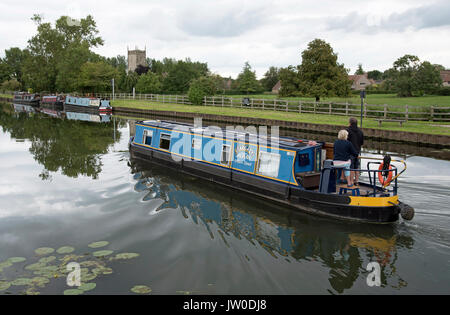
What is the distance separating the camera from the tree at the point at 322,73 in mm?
29656

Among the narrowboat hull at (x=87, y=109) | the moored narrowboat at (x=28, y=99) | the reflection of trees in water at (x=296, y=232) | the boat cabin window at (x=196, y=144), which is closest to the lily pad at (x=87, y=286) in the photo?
the reflection of trees in water at (x=296, y=232)

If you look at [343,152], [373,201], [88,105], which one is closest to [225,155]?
[343,152]

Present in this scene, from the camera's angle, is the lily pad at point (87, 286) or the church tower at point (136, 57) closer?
the lily pad at point (87, 286)

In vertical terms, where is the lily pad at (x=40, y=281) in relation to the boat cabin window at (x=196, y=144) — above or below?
below

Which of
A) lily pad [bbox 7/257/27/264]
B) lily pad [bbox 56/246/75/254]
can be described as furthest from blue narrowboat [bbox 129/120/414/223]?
lily pad [bbox 7/257/27/264]

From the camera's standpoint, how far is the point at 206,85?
44.5 metres

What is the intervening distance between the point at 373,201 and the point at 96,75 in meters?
59.1

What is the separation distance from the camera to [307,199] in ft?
31.9

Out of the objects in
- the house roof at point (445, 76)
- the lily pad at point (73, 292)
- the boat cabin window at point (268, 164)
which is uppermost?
the house roof at point (445, 76)

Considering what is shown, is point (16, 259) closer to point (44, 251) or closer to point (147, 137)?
point (44, 251)

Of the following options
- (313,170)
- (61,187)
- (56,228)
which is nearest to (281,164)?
(313,170)

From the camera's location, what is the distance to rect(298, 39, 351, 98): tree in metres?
29.7

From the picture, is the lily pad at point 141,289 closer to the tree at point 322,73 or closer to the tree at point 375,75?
the tree at point 322,73
